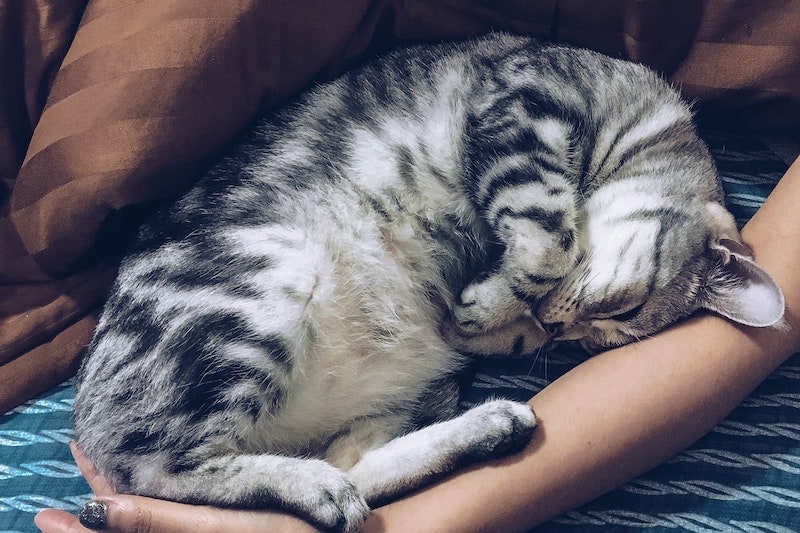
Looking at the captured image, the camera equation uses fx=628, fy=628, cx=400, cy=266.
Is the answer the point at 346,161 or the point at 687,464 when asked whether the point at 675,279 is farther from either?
the point at 346,161

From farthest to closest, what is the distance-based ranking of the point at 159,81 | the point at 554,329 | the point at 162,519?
the point at 554,329 < the point at 159,81 < the point at 162,519

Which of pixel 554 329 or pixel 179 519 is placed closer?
pixel 179 519

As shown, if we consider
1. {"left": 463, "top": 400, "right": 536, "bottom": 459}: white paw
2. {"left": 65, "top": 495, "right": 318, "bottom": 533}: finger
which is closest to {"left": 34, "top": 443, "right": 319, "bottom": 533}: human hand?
{"left": 65, "top": 495, "right": 318, "bottom": 533}: finger

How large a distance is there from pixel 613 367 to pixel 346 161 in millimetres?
570

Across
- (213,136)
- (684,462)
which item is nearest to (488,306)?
(684,462)

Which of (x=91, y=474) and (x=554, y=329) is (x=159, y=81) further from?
(x=554, y=329)

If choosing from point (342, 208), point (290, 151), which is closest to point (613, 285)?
point (342, 208)

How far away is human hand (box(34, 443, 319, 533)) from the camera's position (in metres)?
0.87

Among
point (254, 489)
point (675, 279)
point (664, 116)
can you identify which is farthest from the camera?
point (664, 116)

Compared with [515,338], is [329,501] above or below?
below

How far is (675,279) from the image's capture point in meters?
1.03

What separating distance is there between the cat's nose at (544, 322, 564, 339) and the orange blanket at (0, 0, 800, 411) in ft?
1.61

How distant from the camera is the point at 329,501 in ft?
2.99

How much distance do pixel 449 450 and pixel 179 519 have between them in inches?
16.0
